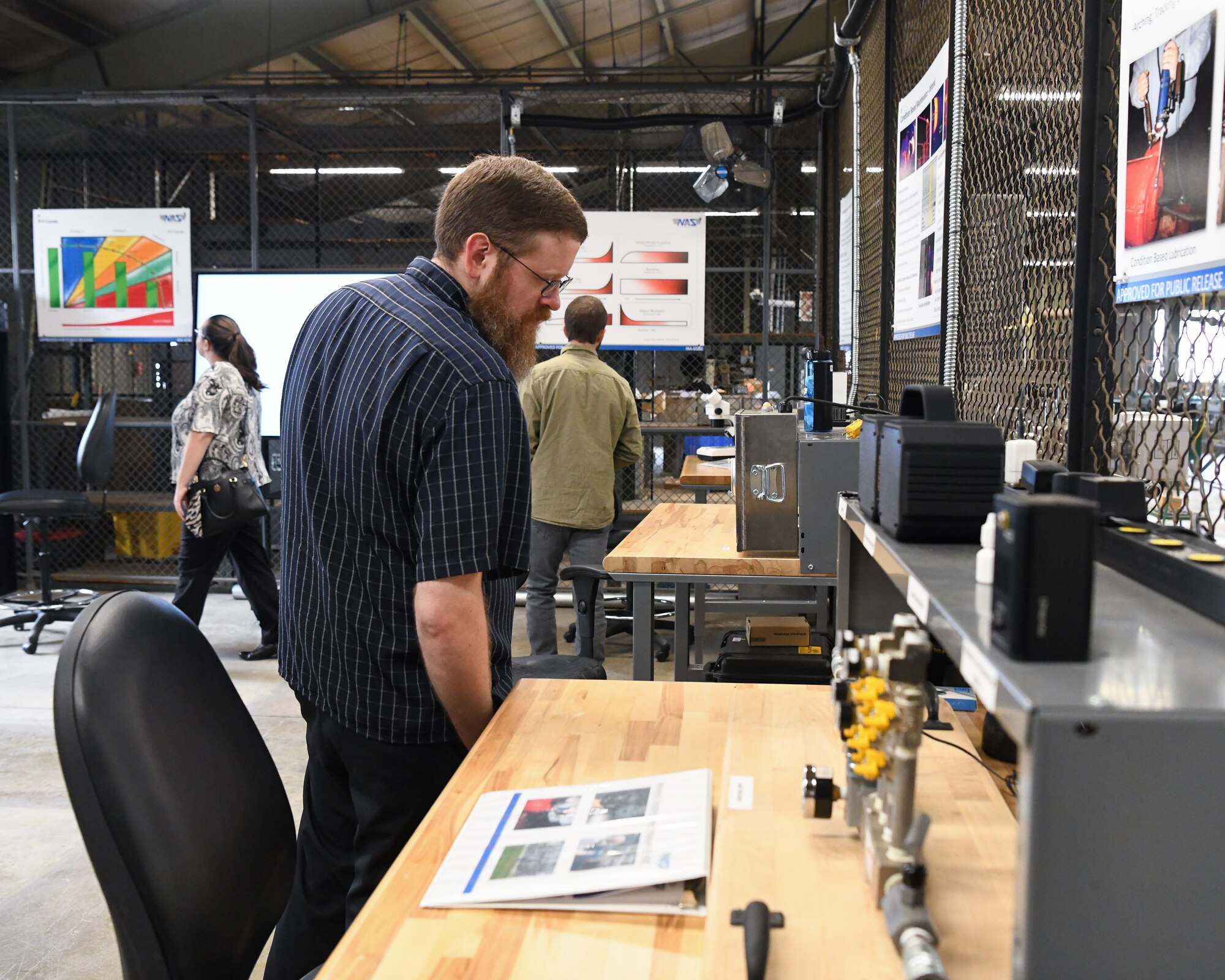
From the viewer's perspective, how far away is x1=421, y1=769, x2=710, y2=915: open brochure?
114 centimetres

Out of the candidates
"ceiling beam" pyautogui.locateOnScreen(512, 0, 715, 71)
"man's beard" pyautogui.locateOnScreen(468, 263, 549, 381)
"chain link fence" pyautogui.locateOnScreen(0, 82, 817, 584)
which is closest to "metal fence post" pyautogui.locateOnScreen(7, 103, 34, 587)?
"chain link fence" pyautogui.locateOnScreen(0, 82, 817, 584)

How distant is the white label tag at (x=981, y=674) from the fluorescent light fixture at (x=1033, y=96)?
4.95ft

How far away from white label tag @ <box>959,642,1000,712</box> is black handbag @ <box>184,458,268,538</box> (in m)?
4.37

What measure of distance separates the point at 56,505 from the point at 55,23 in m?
4.09

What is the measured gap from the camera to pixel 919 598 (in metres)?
1.06

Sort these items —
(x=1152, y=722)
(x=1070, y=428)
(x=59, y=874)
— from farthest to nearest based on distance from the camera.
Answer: (x=59, y=874)
(x=1070, y=428)
(x=1152, y=722)

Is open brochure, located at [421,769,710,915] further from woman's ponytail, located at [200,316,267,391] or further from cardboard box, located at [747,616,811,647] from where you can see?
woman's ponytail, located at [200,316,267,391]

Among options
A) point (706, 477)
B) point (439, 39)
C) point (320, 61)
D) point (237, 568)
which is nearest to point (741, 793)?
point (706, 477)

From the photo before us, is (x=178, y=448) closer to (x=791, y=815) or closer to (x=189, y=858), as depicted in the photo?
(x=189, y=858)

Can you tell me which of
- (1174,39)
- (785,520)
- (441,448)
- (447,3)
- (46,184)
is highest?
(447,3)

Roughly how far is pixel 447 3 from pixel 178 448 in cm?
484

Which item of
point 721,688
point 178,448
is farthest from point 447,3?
point 721,688

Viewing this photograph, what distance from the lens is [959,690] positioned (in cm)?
200

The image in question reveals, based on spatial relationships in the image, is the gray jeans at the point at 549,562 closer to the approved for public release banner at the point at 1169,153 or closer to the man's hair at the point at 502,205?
the man's hair at the point at 502,205
